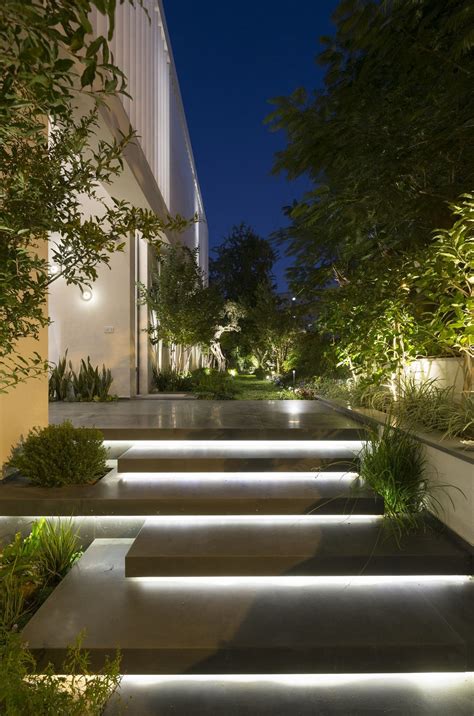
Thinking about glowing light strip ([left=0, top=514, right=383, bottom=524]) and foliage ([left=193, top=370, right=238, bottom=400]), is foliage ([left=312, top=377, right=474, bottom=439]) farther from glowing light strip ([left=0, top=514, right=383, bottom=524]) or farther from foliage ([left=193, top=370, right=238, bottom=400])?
foliage ([left=193, top=370, right=238, bottom=400])

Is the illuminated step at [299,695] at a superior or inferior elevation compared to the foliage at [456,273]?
inferior

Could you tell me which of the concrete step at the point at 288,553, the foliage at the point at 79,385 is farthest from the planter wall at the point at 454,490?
the foliage at the point at 79,385

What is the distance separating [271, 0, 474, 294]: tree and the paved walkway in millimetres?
2186

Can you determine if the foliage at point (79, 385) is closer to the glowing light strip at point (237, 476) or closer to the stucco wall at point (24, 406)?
the stucco wall at point (24, 406)

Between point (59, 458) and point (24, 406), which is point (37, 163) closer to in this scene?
point (59, 458)

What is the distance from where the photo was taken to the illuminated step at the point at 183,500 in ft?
10.7

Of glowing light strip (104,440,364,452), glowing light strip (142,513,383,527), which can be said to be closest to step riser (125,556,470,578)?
glowing light strip (142,513,383,527)

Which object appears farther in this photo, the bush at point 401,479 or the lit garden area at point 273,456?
the bush at point 401,479

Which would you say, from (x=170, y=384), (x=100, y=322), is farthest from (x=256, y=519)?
(x=170, y=384)

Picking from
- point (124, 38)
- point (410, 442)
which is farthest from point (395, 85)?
point (124, 38)

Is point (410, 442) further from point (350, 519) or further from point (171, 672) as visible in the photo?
point (171, 672)

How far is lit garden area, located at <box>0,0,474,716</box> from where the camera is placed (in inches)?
81.8

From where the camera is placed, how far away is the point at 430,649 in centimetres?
219

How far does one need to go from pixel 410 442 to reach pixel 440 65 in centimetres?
300
